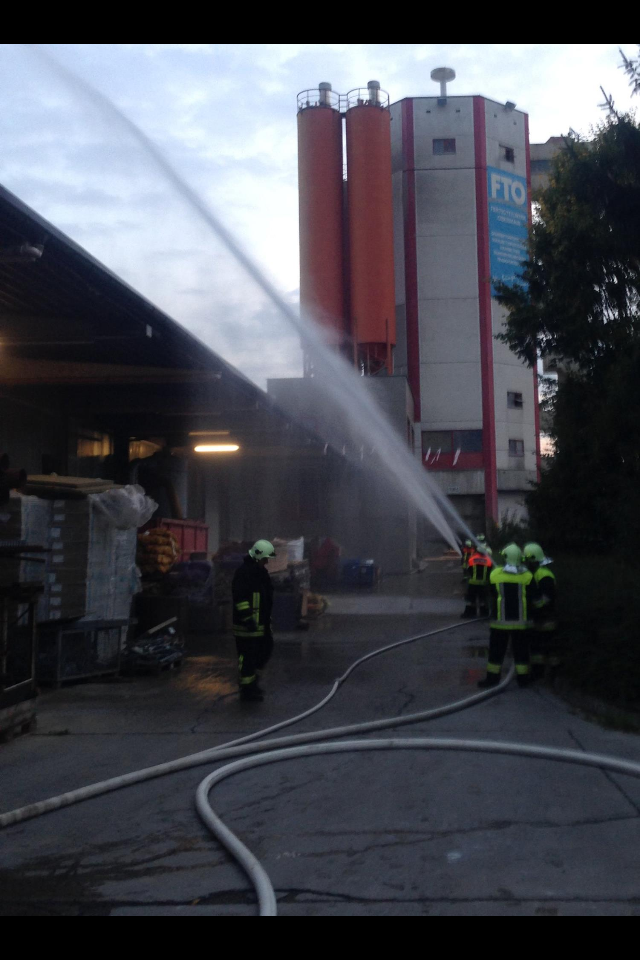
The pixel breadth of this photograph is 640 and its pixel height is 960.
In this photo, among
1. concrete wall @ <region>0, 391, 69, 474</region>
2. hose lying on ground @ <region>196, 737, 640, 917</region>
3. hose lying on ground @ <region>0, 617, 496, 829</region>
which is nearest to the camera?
hose lying on ground @ <region>196, 737, 640, 917</region>

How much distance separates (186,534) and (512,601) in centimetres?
1124

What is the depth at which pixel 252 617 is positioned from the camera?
8703 mm

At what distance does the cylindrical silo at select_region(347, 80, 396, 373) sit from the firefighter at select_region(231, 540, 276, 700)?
90.2 ft

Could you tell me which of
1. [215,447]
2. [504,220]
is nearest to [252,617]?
[215,447]

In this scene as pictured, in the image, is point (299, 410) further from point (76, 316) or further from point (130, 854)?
point (130, 854)

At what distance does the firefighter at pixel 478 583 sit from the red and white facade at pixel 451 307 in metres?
25.1

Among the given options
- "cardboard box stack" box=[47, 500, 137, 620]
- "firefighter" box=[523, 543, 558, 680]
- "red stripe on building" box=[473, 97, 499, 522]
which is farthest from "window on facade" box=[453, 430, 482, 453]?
"firefighter" box=[523, 543, 558, 680]

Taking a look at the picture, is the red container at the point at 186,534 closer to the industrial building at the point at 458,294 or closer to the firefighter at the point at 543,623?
the firefighter at the point at 543,623

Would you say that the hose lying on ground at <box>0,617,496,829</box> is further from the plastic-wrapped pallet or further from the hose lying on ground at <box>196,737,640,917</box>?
the plastic-wrapped pallet

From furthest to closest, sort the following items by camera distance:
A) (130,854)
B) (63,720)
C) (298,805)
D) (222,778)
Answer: (63,720), (222,778), (298,805), (130,854)

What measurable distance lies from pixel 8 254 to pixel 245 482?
23159mm

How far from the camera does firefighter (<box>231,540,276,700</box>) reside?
8.66 metres

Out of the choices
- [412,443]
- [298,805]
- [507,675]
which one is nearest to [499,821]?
[298,805]

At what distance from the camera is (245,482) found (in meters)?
31.4
